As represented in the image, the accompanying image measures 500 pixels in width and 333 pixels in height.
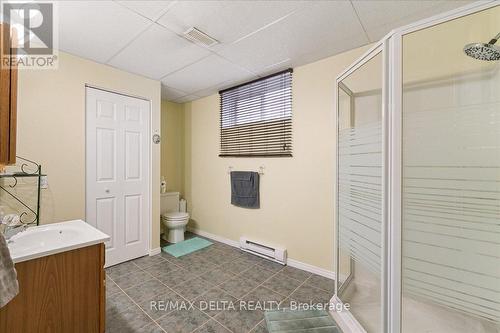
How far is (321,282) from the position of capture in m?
2.23

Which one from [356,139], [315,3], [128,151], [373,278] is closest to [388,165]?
[356,139]

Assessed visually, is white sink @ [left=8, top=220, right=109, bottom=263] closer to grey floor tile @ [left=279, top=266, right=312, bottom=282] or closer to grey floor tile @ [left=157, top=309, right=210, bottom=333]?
grey floor tile @ [left=157, top=309, right=210, bottom=333]

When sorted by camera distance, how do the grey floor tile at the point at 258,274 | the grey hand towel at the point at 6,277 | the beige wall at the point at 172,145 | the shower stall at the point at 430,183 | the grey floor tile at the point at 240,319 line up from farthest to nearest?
1. the beige wall at the point at 172,145
2. the grey floor tile at the point at 258,274
3. the grey floor tile at the point at 240,319
4. the shower stall at the point at 430,183
5. the grey hand towel at the point at 6,277

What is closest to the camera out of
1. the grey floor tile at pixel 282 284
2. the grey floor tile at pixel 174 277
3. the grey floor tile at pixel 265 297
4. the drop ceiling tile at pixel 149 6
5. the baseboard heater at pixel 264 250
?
the drop ceiling tile at pixel 149 6

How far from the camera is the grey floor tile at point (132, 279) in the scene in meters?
2.15

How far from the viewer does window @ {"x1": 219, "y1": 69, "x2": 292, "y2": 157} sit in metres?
2.66

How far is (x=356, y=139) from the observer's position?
1.64 meters

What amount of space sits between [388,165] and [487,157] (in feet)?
2.44

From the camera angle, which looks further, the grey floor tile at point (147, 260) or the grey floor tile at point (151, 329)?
the grey floor tile at point (147, 260)

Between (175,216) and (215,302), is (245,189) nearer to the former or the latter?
(175,216)

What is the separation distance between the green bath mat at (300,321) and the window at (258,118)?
5.23ft

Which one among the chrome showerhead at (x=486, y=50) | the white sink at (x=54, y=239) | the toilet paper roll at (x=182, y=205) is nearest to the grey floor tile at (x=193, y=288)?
the white sink at (x=54, y=239)

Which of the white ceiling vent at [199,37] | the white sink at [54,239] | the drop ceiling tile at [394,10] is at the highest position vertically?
the drop ceiling tile at [394,10]

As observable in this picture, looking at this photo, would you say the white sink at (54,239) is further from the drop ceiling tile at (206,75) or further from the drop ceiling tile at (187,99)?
the drop ceiling tile at (187,99)
